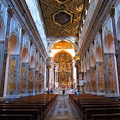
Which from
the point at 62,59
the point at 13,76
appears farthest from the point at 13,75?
the point at 62,59

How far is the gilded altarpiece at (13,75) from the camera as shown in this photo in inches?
360

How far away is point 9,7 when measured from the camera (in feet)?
25.1

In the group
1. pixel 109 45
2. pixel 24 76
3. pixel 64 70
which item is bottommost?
pixel 24 76

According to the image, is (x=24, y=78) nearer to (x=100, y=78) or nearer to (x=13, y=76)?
(x=13, y=76)

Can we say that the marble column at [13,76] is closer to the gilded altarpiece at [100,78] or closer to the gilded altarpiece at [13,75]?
the gilded altarpiece at [13,75]

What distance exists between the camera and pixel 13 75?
937 centimetres

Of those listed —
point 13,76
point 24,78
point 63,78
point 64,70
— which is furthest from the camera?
point 63,78

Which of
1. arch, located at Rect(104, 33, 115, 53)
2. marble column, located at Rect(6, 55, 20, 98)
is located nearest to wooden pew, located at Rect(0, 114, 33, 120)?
marble column, located at Rect(6, 55, 20, 98)

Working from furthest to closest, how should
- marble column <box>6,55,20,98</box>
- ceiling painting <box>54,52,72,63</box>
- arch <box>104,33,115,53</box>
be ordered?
ceiling painting <box>54,52,72,63</box>, arch <box>104,33,115,53</box>, marble column <box>6,55,20,98</box>

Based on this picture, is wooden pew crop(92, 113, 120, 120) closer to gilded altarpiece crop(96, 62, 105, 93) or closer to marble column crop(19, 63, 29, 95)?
gilded altarpiece crop(96, 62, 105, 93)

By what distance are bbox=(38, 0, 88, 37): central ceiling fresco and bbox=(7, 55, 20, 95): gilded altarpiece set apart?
9357mm

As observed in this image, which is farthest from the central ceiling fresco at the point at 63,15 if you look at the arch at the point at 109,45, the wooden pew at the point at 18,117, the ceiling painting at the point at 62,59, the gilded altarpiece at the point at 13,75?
the ceiling painting at the point at 62,59

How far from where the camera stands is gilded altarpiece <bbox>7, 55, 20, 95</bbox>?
30.0 ft

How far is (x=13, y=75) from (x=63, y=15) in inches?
494
